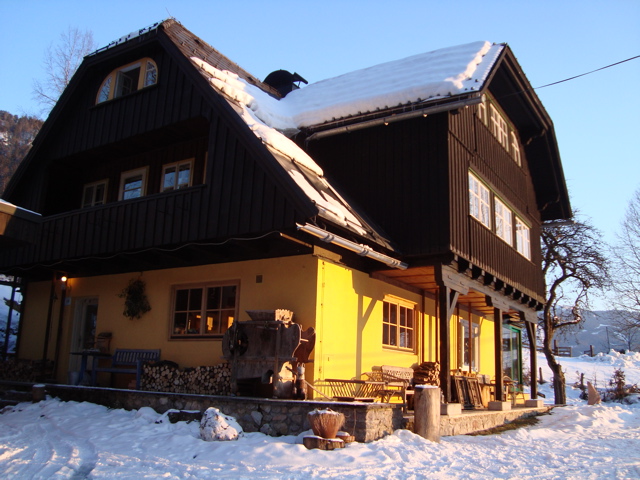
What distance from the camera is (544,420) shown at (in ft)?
47.6

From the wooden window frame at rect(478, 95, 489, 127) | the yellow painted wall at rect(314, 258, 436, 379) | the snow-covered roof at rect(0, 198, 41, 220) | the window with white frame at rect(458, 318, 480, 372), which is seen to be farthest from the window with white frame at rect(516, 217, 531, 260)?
the snow-covered roof at rect(0, 198, 41, 220)

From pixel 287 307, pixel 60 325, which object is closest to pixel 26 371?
pixel 60 325

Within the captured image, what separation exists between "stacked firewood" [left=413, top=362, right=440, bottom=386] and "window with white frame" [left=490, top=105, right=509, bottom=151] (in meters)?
6.50

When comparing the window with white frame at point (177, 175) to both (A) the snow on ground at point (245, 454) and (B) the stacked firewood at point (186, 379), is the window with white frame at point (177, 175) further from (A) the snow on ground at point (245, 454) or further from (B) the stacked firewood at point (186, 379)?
(A) the snow on ground at point (245, 454)

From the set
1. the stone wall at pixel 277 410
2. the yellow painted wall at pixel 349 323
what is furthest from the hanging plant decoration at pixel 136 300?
the yellow painted wall at pixel 349 323

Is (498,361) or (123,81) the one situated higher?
(123,81)

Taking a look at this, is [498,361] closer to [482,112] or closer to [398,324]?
[398,324]

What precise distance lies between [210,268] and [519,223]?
32.0 ft

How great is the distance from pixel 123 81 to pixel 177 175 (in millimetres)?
2846

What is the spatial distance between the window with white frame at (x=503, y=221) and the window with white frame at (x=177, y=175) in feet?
24.6

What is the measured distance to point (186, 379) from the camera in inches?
434

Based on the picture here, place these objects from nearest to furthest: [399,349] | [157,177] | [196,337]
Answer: [196,337] → [399,349] → [157,177]

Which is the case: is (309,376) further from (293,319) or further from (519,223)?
(519,223)

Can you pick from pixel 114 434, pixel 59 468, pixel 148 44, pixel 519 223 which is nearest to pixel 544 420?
pixel 519 223
